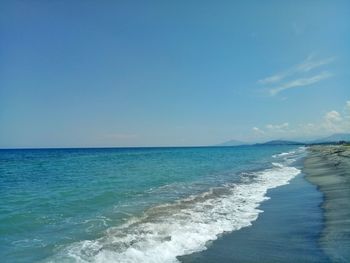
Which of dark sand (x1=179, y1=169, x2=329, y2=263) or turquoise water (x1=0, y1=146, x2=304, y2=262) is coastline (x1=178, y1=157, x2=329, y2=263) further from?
A: turquoise water (x1=0, y1=146, x2=304, y2=262)

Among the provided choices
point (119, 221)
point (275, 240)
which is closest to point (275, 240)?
point (275, 240)

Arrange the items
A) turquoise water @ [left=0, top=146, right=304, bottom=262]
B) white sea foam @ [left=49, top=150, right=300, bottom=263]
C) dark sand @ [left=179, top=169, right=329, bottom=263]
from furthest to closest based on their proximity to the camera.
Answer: turquoise water @ [left=0, top=146, right=304, bottom=262], white sea foam @ [left=49, top=150, right=300, bottom=263], dark sand @ [left=179, top=169, right=329, bottom=263]

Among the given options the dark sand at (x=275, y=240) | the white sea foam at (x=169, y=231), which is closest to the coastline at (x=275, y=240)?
the dark sand at (x=275, y=240)

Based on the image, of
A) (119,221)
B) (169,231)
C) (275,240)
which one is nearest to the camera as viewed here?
(275,240)

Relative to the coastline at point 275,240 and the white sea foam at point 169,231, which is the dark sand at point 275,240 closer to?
the coastline at point 275,240

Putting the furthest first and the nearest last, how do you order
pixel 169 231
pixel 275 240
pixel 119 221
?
pixel 119 221, pixel 169 231, pixel 275 240

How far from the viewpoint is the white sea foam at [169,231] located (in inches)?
398

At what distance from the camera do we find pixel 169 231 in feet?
41.4

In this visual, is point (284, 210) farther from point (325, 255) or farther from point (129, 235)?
point (129, 235)

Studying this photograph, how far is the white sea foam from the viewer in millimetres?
10109

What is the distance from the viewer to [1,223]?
14.8m

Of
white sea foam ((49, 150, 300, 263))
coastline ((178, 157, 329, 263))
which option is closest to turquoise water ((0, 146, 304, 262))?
white sea foam ((49, 150, 300, 263))

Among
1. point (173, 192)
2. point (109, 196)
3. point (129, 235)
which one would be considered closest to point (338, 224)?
point (129, 235)

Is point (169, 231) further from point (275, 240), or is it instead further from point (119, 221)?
point (275, 240)
